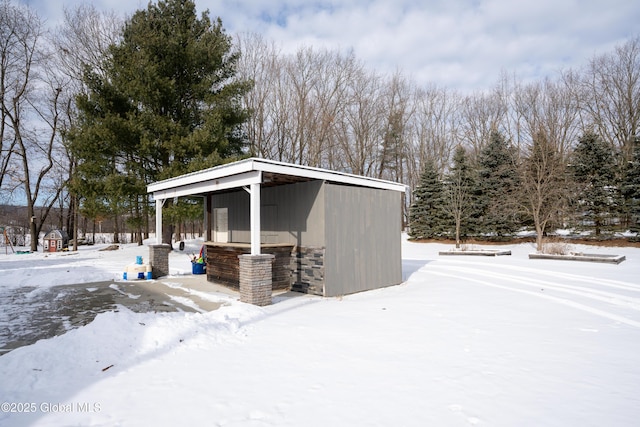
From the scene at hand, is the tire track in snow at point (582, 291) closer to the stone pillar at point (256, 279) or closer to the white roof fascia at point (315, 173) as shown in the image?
the white roof fascia at point (315, 173)

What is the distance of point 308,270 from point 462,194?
1728cm

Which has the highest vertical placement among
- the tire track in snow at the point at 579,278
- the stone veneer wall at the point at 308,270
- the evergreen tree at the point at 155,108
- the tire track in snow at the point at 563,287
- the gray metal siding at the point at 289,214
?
the evergreen tree at the point at 155,108

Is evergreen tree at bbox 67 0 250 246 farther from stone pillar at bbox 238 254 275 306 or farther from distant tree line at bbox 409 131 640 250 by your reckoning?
distant tree line at bbox 409 131 640 250

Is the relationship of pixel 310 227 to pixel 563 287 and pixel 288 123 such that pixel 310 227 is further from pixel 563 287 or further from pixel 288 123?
pixel 288 123

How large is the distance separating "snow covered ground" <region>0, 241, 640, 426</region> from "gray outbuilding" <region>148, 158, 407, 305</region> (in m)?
1.40

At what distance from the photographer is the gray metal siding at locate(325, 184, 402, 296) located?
26.5ft

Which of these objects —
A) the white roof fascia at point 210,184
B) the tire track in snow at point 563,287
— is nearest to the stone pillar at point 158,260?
the white roof fascia at point 210,184

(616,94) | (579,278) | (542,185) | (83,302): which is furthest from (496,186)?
(83,302)

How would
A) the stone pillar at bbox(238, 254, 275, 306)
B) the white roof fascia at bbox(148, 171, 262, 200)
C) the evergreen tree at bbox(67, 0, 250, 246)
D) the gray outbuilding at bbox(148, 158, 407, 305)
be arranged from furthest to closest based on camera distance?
the evergreen tree at bbox(67, 0, 250, 246), the gray outbuilding at bbox(148, 158, 407, 305), the white roof fascia at bbox(148, 171, 262, 200), the stone pillar at bbox(238, 254, 275, 306)

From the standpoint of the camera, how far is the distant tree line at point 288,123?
15.3 meters

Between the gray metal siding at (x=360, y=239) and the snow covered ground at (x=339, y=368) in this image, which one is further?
the gray metal siding at (x=360, y=239)

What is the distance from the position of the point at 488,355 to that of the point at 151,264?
32.2 feet

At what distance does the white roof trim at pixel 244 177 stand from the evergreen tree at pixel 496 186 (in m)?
14.6

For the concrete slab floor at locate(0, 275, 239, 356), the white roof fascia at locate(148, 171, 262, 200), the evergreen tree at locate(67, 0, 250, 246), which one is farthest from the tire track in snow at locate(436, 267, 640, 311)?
the evergreen tree at locate(67, 0, 250, 246)
